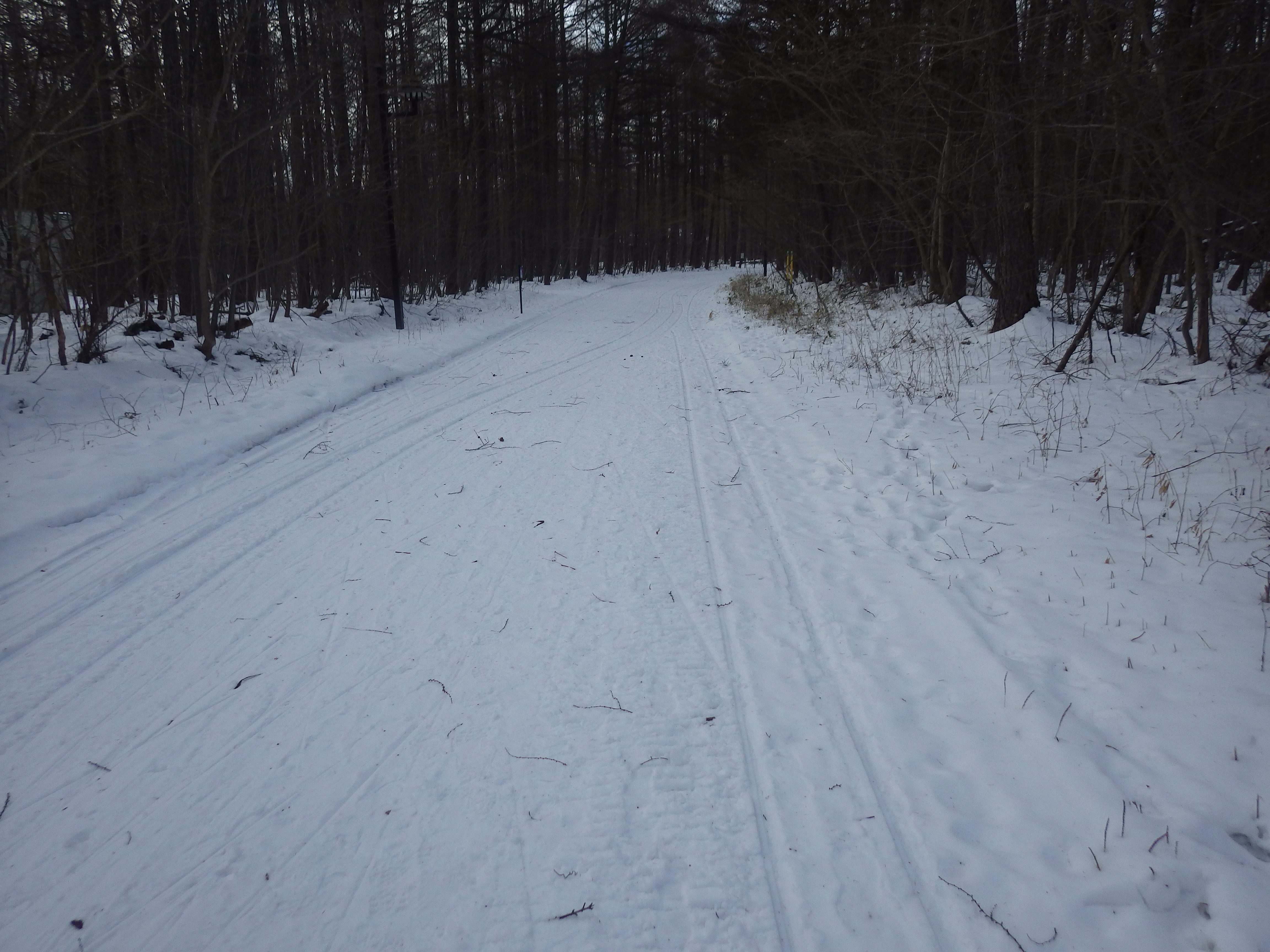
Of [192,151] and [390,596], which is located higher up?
[192,151]

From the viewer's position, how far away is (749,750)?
9.64 feet

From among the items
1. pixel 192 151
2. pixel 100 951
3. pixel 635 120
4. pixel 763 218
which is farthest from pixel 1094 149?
pixel 635 120

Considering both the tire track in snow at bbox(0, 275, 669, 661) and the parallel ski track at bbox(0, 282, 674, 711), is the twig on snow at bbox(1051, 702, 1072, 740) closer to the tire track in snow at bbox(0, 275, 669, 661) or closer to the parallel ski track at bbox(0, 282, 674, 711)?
the parallel ski track at bbox(0, 282, 674, 711)

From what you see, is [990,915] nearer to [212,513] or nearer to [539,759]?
[539,759]

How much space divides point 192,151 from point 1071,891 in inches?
540

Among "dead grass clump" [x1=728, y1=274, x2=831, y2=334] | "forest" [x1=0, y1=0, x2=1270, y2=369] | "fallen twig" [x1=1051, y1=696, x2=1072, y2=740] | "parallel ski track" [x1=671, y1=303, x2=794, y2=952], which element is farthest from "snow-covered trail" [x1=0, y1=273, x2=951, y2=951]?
"dead grass clump" [x1=728, y1=274, x2=831, y2=334]

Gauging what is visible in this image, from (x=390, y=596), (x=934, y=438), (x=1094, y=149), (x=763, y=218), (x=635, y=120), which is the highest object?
(x=635, y=120)

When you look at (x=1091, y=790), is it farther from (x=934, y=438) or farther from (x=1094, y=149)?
(x=1094, y=149)

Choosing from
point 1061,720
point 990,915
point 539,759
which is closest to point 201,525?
point 539,759

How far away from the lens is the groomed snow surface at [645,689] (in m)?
2.30

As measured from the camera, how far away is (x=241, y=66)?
1178cm

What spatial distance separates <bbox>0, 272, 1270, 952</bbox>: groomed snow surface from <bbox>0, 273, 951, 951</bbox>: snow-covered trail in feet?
0.05

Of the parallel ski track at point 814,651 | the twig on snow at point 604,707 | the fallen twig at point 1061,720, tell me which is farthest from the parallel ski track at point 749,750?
the fallen twig at point 1061,720

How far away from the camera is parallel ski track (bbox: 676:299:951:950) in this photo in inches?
92.2
